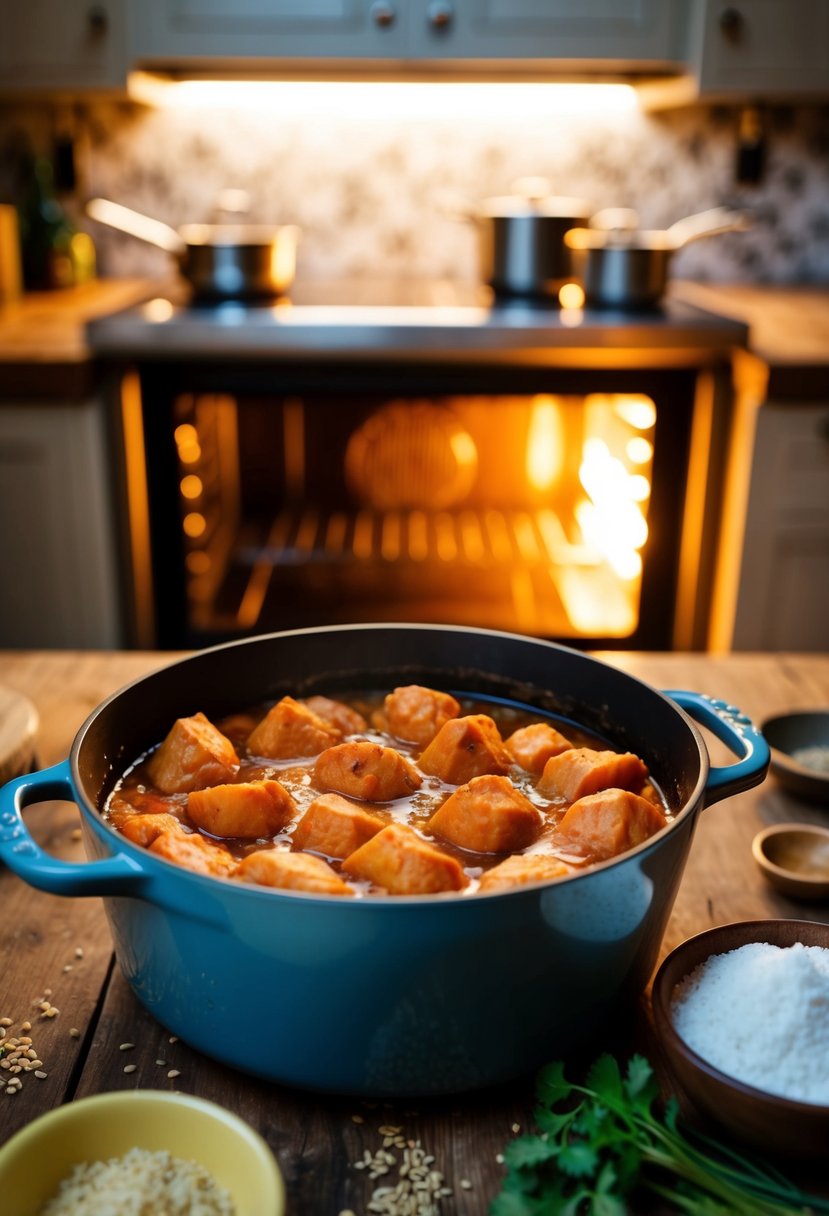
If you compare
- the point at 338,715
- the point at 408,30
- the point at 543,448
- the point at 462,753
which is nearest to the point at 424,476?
the point at 543,448

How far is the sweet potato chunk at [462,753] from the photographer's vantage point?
0.99m

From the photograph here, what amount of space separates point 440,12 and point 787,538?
5.01ft

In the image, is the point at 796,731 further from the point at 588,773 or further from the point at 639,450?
the point at 639,450

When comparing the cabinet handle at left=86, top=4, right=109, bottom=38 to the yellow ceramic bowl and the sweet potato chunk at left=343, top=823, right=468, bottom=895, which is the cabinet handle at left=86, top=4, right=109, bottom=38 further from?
the yellow ceramic bowl

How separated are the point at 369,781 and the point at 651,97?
9.05 feet

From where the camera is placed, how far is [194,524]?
2.87 m

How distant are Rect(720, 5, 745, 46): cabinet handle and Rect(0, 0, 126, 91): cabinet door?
147cm

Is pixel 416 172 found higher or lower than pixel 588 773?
higher

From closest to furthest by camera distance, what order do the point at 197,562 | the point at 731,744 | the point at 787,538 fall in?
1. the point at 731,744
2. the point at 787,538
3. the point at 197,562

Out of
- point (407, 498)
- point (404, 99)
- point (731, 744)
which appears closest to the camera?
point (731, 744)

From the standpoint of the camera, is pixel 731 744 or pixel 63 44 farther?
pixel 63 44

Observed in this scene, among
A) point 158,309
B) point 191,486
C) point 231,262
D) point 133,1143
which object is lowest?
point 191,486

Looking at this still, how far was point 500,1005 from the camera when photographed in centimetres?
73

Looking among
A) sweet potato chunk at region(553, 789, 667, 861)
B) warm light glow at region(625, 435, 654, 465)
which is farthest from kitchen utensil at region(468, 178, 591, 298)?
sweet potato chunk at region(553, 789, 667, 861)
